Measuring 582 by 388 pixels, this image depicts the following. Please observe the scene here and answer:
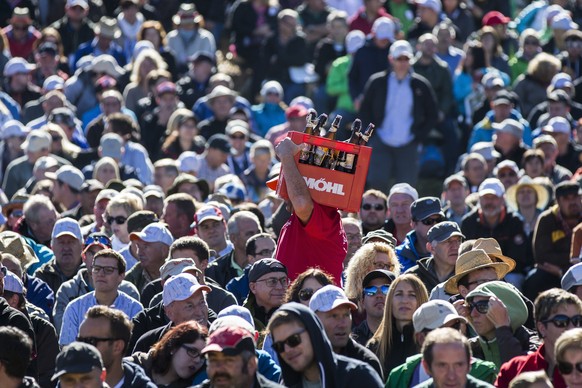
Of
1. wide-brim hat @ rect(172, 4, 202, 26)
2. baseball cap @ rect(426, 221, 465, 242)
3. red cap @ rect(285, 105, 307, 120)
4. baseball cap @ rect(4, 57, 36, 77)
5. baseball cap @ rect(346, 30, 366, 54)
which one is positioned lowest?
baseball cap @ rect(426, 221, 465, 242)

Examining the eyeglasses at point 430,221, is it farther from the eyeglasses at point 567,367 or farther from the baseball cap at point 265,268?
the eyeglasses at point 567,367

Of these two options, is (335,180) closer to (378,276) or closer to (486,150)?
(378,276)

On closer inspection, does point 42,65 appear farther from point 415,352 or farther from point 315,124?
point 415,352

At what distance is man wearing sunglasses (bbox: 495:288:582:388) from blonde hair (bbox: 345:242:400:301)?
2.08 m

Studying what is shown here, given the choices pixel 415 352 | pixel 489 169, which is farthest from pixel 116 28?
pixel 415 352

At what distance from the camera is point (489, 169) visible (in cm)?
1758

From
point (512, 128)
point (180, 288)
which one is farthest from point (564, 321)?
point (512, 128)

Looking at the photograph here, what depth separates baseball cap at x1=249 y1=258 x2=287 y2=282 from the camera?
10.6m

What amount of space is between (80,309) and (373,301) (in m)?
2.28

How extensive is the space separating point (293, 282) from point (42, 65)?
1255 centimetres

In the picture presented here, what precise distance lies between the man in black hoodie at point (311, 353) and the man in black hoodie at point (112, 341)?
41.3 inches

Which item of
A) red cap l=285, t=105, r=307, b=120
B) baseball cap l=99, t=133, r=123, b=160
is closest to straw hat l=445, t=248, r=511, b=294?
baseball cap l=99, t=133, r=123, b=160

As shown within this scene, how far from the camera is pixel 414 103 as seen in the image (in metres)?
18.2

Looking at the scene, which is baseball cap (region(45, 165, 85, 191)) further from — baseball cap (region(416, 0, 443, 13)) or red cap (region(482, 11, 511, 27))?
red cap (region(482, 11, 511, 27))
